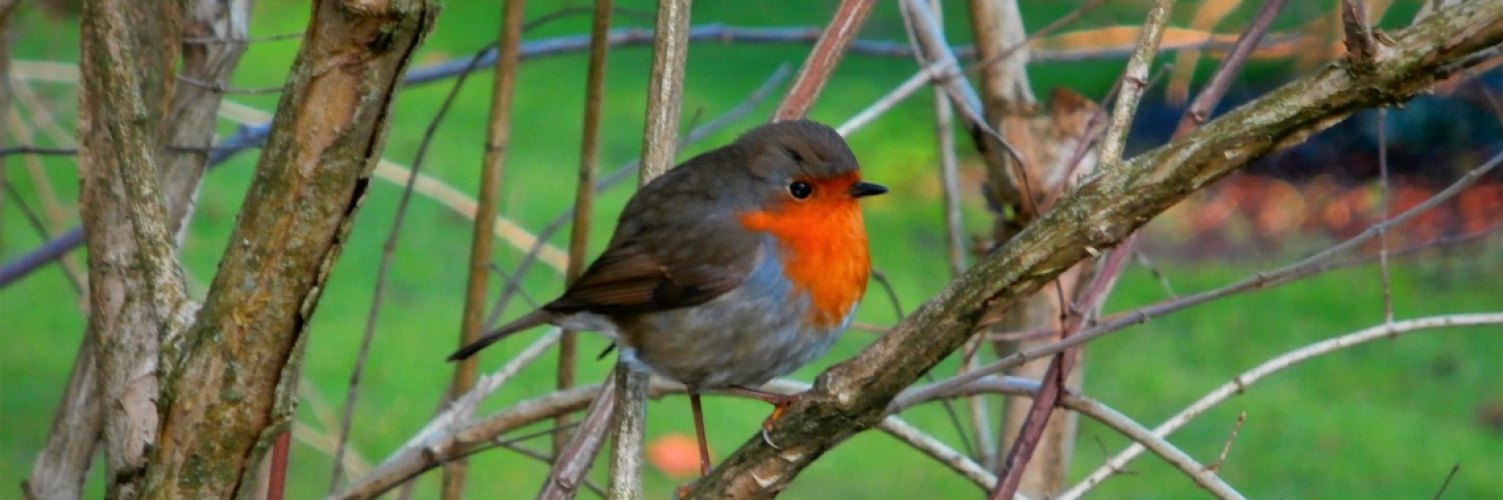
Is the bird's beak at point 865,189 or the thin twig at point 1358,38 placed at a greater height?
the bird's beak at point 865,189

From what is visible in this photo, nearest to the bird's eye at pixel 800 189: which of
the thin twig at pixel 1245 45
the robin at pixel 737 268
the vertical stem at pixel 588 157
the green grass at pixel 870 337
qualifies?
the robin at pixel 737 268

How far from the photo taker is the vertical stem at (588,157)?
238 cm

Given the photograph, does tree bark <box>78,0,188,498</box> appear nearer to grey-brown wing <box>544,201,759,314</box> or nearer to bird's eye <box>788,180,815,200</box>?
grey-brown wing <box>544,201,759,314</box>

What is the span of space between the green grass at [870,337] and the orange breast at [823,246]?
2114mm

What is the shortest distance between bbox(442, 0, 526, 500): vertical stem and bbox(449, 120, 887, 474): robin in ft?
0.35

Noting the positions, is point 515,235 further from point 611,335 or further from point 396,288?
point 396,288

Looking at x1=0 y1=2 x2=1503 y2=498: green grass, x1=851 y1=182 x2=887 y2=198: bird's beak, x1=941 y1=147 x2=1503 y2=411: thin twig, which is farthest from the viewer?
x1=0 y1=2 x2=1503 y2=498: green grass

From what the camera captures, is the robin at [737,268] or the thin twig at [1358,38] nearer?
the thin twig at [1358,38]

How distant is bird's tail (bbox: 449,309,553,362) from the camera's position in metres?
2.40

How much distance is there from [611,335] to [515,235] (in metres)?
0.88

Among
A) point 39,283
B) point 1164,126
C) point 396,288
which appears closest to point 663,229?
point 396,288

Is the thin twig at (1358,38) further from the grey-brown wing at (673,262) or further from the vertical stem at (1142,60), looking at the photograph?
the grey-brown wing at (673,262)

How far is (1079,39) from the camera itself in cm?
598

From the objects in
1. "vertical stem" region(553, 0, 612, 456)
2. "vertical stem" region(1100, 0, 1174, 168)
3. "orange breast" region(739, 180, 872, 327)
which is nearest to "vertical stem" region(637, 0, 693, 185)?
"vertical stem" region(553, 0, 612, 456)
